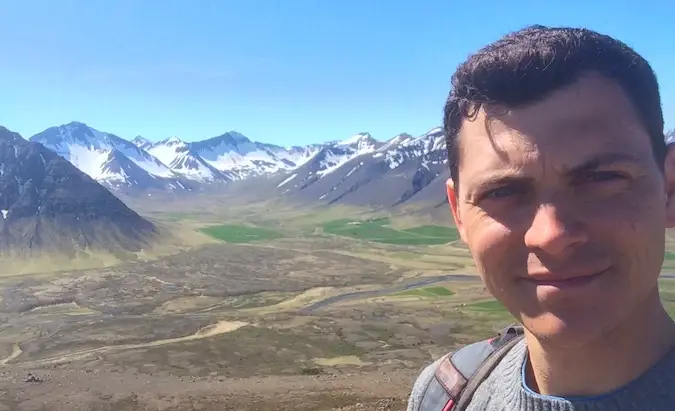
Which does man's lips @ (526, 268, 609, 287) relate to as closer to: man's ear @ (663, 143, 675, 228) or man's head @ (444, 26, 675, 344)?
man's head @ (444, 26, 675, 344)

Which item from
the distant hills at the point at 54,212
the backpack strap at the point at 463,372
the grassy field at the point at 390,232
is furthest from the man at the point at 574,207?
the grassy field at the point at 390,232

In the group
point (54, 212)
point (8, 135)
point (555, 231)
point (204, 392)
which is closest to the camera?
point (555, 231)

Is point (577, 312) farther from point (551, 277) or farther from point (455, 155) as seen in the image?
point (455, 155)

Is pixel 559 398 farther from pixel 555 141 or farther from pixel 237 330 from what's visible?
pixel 237 330

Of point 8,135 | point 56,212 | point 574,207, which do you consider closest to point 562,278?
point 574,207

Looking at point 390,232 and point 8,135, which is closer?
point 390,232

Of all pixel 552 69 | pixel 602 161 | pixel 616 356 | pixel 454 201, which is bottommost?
pixel 616 356

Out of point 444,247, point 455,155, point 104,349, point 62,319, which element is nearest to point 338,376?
point 104,349
